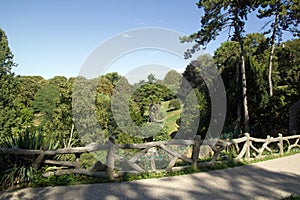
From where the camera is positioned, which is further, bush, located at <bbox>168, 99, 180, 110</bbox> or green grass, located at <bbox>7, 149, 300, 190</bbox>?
bush, located at <bbox>168, 99, 180, 110</bbox>

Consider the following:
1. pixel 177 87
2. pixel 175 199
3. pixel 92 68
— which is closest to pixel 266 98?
pixel 177 87

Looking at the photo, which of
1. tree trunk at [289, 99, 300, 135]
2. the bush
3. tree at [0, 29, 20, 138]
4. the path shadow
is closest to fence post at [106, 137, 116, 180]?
the path shadow

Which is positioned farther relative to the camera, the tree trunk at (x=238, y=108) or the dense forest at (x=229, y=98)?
the tree trunk at (x=238, y=108)

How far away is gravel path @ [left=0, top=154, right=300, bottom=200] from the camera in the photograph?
4.26m

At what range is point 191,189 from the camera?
4605mm

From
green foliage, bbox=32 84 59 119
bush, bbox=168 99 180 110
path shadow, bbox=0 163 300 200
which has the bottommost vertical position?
path shadow, bbox=0 163 300 200

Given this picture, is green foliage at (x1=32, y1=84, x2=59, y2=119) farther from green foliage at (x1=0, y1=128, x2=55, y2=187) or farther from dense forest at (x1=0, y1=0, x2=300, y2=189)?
green foliage at (x1=0, y1=128, x2=55, y2=187)

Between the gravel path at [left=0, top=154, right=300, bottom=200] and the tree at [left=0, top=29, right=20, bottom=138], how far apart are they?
23.3 metres

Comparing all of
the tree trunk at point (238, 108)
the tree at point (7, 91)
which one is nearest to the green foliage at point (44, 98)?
the tree at point (7, 91)

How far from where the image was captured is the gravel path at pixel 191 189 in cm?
426

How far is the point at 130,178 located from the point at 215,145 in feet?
8.15

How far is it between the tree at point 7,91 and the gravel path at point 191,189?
23274 millimetres

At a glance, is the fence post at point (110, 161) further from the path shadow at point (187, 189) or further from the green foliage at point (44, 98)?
the green foliage at point (44, 98)

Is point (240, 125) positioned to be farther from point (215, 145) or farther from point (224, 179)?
point (224, 179)
